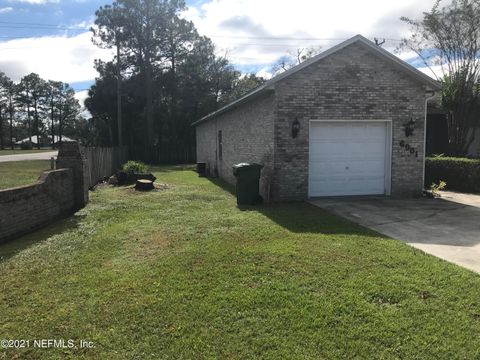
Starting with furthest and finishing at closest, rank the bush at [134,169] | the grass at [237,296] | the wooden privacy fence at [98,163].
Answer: the bush at [134,169]
the wooden privacy fence at [98,163]
the grass at [237,296]

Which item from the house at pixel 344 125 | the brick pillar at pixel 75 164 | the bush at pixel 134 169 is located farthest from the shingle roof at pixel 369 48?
the bush at pixel 134 169

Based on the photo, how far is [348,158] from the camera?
11.6 meters

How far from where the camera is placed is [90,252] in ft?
21.2

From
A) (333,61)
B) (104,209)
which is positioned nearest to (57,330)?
(104,209)

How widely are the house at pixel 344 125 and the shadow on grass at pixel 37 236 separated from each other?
16.8 feet

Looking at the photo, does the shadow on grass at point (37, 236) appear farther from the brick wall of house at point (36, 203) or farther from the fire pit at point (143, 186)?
the fire pit at point (143, 186)

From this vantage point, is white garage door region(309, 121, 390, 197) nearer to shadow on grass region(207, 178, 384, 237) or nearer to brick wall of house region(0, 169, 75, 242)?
shadow on grass region(207, 178, 384, 237)

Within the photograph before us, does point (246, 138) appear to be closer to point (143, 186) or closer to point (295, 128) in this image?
point (295, 128)

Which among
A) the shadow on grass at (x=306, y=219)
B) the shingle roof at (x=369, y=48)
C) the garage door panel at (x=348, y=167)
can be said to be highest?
the shingle roof at (x=369, y=48)

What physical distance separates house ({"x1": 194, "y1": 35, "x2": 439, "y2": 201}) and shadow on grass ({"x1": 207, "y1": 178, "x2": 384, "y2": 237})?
3.03 ft

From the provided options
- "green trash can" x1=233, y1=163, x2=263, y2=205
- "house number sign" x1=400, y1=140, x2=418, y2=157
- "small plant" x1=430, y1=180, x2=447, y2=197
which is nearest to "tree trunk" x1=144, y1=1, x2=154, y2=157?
"green trash can" x1=233, y1=163, x2=263, y2=205

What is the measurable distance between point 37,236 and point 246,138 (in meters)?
7.79

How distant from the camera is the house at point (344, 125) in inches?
428

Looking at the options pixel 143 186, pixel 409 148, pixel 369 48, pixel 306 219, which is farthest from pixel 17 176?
pixel 409 148
